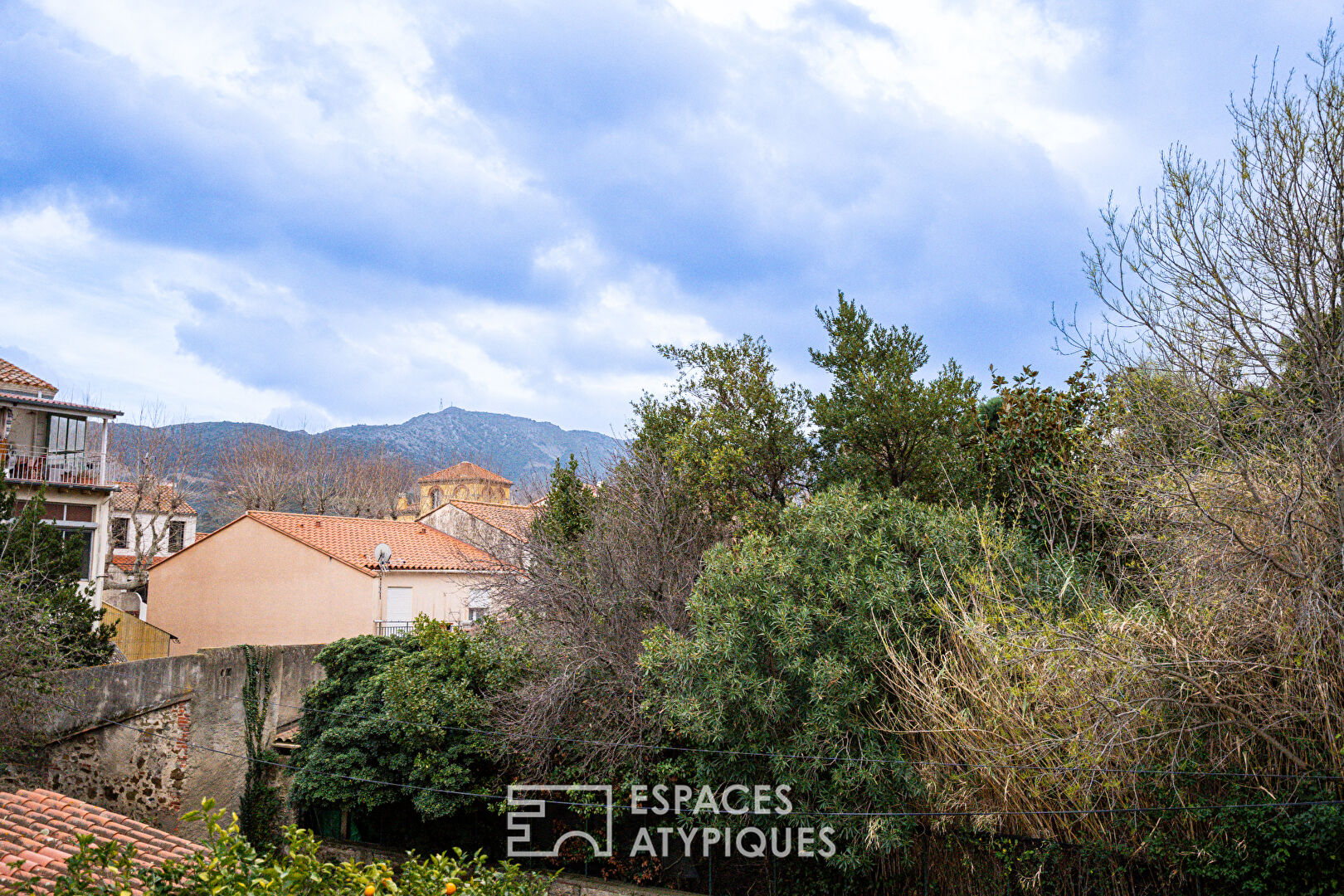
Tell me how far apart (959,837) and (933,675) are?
1.81m

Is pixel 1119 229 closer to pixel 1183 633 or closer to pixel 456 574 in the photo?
pixel 1183 633

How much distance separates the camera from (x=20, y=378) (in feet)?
Answer: 80.8

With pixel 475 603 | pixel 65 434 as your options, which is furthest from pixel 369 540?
pixel 65 434

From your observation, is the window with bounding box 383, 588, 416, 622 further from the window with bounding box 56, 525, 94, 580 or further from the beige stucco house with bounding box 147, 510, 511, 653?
the window with bounding box 56, 525, 94, 580

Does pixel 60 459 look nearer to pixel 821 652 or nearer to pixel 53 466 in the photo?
pixel 53 466

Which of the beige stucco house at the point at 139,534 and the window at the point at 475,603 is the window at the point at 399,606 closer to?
the window at the point at 475,603

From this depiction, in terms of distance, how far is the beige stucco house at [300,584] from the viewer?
900 inches

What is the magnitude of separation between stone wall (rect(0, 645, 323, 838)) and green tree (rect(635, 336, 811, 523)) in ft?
27.9

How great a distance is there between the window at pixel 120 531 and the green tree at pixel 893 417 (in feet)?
102

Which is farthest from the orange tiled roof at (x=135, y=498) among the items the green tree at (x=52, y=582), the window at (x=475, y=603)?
the window at (x=475, y=603)

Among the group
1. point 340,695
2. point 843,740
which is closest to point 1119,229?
point 843,740

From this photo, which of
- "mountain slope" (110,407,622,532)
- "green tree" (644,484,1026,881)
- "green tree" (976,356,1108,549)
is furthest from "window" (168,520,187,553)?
"green tree" (976,356,1108,549)

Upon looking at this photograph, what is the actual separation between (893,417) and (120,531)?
33.7 m

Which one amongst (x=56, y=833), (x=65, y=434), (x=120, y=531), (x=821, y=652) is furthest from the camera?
(x=120, y=531)
